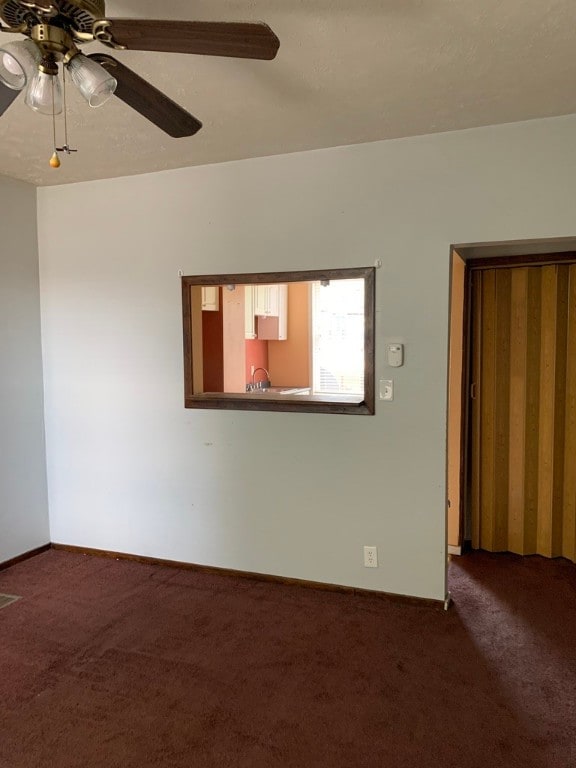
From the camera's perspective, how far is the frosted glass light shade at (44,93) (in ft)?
5.07

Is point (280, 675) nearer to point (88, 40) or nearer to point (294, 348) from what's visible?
point (88, 40)

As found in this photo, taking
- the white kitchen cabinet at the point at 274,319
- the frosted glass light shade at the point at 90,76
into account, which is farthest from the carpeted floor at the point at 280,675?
the white kitchen cabinet at the point at 274,319

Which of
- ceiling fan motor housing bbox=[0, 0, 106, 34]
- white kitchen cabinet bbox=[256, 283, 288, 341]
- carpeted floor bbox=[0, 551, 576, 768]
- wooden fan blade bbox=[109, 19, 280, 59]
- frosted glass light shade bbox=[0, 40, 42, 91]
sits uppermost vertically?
ceiling fan motor housing bbox=[0, 0, 106, 34]

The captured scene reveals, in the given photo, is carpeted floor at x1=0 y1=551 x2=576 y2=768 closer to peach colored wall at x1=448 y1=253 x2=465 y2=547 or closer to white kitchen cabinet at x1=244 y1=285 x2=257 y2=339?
→ peach colored wall at x1=448 y1=253 x2=465 y2=547

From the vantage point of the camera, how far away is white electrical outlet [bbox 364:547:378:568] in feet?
9.96

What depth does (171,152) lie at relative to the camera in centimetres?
299

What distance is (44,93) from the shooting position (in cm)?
156

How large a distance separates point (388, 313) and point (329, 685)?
1.81 m

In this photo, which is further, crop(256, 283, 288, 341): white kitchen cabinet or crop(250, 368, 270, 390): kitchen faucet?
crop(250, 368, 270, 390): kitchen faucet

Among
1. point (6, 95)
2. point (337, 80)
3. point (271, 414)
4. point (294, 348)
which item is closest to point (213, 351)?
point (271, 414)

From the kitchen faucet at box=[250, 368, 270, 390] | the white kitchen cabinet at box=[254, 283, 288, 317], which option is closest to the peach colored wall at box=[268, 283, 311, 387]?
the kitchen faucet at box=[250, 368, 270, 390]

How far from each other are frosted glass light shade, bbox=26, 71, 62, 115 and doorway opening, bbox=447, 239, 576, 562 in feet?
8.19

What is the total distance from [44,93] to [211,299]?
2.59 metres

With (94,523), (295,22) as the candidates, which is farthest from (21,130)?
(94,523)
